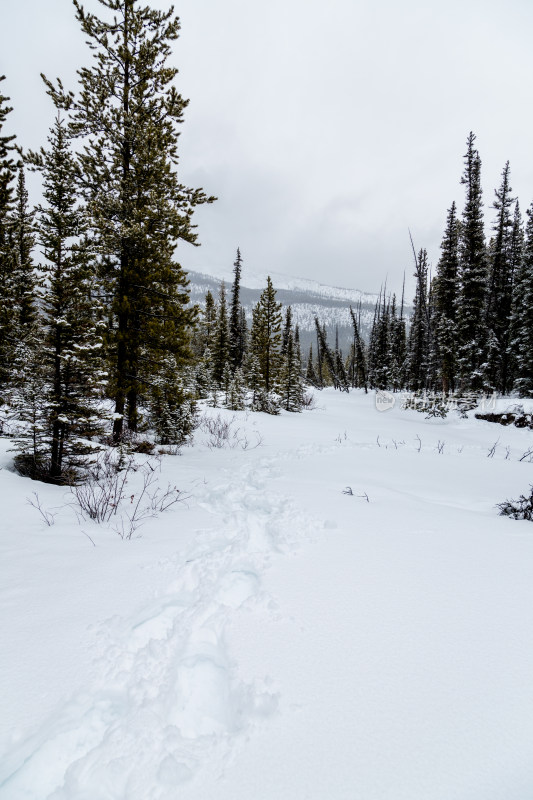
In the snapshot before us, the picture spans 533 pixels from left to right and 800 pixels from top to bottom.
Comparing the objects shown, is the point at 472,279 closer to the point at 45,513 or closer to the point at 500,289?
the point at 500,289

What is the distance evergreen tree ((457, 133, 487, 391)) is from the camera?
22.7 meters

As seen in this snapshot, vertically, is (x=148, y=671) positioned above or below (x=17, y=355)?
below

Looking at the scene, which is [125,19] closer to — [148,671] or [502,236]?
[148,671]

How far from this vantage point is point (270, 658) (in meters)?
1.90

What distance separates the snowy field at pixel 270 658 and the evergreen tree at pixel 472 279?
22.8 meters

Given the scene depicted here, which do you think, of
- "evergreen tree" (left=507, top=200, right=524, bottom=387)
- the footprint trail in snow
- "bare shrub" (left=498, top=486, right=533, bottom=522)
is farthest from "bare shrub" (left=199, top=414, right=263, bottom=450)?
"evergreen tree" (left=507, top=200, right=524, bottom=387)

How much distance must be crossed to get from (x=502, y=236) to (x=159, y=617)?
32.5 m

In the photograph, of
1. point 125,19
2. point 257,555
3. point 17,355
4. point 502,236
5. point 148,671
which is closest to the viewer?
point 148,671

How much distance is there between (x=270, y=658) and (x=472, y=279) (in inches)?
1032

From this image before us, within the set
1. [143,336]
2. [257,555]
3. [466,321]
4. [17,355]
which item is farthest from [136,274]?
[466,321]

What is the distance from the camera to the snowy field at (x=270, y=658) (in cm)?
133

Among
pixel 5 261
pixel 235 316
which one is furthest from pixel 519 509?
pixel 235 316

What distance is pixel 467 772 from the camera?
1.30m

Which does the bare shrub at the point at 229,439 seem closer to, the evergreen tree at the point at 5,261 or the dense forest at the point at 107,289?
the dense forest at the point at 107,289
